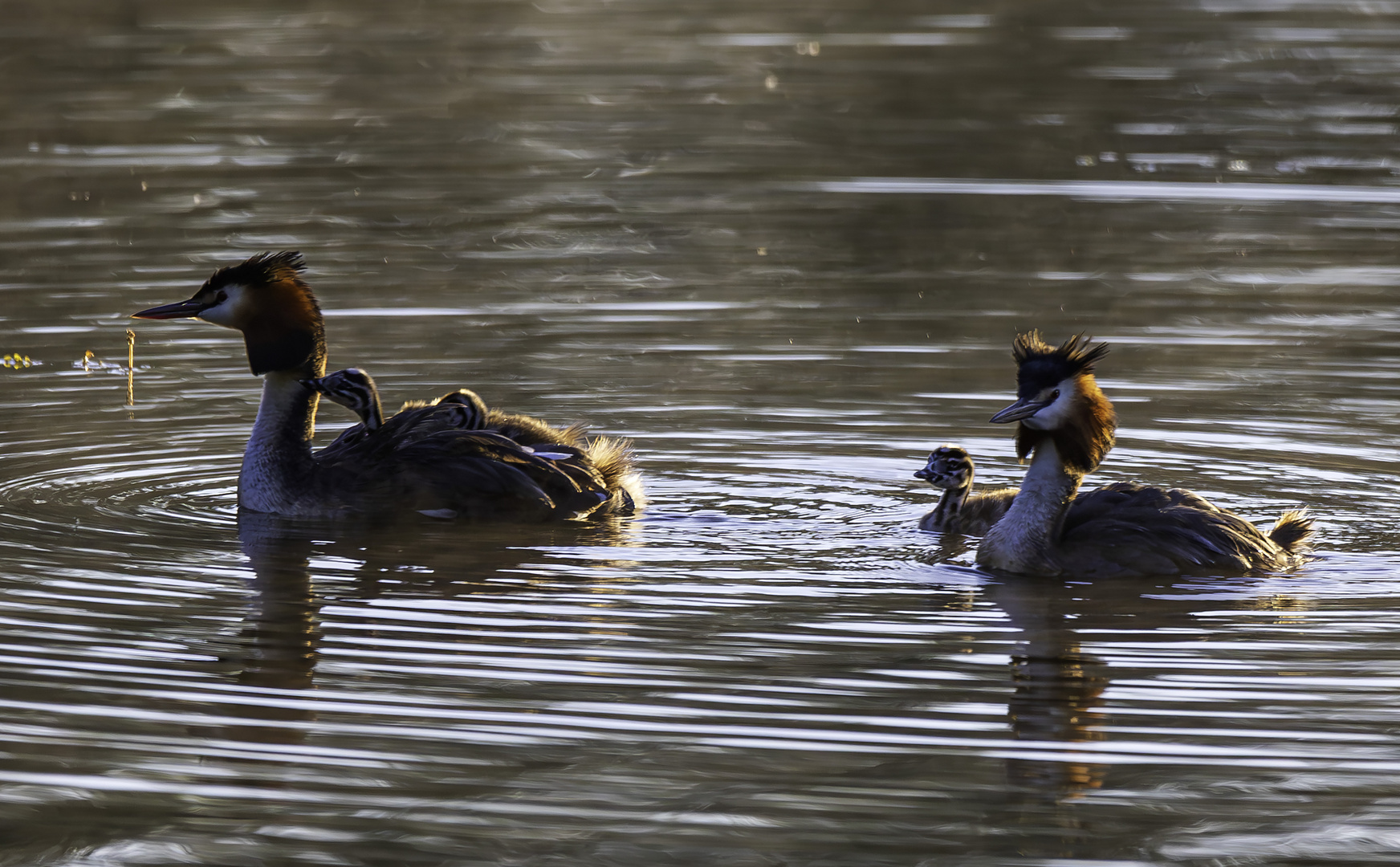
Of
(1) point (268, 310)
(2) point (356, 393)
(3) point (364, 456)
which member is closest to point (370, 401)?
(2) point (356, 393)

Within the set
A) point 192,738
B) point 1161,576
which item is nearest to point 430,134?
point 1161,576

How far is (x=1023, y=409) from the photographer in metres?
9.22

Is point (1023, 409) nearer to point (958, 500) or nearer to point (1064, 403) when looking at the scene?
point (1064, 403)

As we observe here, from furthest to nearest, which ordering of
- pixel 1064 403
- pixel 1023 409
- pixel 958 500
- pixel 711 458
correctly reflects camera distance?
pixel 711 458, pixel 958 500, pixel 1064 403, pixel 1023 409

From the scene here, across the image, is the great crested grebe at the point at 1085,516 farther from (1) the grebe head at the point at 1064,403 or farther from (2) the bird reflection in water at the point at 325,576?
(2) the bird reflection in water at the point at 325,576

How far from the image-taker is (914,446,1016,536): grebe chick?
33.4ft

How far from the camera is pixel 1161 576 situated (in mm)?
9344

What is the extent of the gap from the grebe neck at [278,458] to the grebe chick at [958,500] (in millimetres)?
3089

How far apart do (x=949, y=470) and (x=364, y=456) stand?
2.91 m

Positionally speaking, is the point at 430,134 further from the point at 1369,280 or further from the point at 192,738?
the point at 192,738

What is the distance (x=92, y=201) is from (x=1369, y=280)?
10.9 meters

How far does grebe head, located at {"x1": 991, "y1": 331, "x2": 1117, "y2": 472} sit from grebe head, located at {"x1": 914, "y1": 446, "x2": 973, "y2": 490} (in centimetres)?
79

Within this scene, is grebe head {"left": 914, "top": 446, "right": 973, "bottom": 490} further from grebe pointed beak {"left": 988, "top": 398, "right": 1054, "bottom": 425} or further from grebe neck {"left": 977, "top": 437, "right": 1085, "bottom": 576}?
grebe pointed beak {"left": 988, "top": 398, "right": 1054, "bottom": 425}

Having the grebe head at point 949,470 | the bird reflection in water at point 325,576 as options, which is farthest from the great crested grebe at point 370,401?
the grebe head at point 949,470
